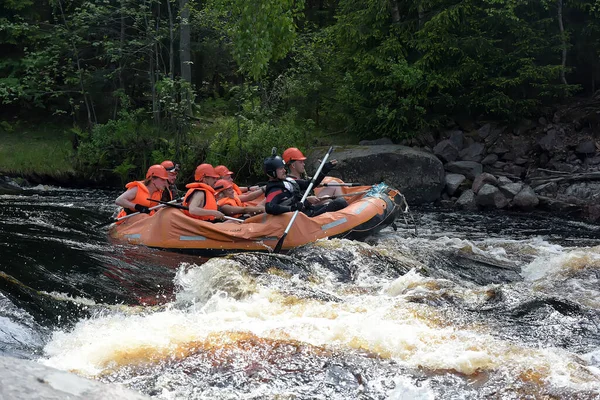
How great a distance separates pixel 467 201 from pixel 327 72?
6.16 metres

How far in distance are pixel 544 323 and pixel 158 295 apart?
3.48 meters

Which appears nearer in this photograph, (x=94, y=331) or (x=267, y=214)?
(x=94, y=331)

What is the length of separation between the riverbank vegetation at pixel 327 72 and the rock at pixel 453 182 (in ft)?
6.20

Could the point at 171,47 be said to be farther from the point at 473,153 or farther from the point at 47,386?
the point at 47,386

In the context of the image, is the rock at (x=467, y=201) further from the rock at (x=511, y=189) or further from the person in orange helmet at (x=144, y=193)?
the person in orange helmet at (x=144, y=193)

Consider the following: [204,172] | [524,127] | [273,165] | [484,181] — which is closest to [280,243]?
[273,165]

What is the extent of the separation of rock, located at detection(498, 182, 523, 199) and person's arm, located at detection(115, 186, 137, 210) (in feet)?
25.6

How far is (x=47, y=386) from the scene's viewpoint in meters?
2.17

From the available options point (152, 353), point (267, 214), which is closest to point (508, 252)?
point (267, 214)

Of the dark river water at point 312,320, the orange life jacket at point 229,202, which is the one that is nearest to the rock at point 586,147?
the dark river water at point 312,320

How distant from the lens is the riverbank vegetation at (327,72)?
15.9 m

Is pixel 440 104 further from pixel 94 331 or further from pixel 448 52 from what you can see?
pixel 94 331

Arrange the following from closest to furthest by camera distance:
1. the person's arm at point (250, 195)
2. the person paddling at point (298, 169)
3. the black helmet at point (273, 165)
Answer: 1. the black helmet at point (273, 165)
2. the person paddling at point (298, 169)
3. the person's arm at point (250, 195)

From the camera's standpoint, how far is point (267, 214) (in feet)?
29.8
